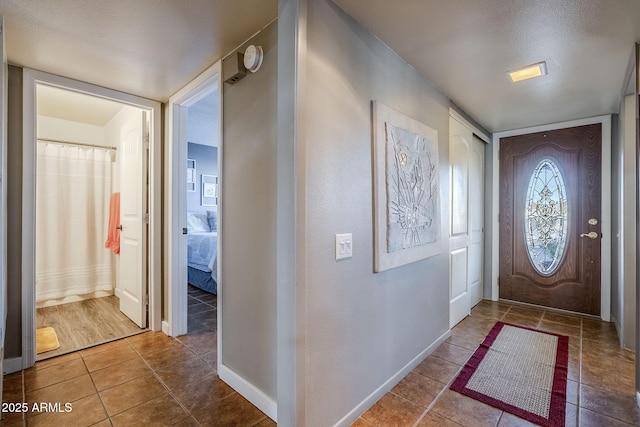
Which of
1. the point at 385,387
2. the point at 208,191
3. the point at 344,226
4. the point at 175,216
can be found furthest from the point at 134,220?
the point at 208,191

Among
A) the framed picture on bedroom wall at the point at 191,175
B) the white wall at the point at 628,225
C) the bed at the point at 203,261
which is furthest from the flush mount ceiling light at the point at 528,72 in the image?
the framed picture on bedroom wall at the point at 191,175

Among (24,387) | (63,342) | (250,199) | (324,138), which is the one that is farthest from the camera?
(63,342)

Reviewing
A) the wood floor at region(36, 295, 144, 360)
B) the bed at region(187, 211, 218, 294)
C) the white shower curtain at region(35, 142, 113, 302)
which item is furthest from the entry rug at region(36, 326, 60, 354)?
the bed at region(187, 211, 218, 294)

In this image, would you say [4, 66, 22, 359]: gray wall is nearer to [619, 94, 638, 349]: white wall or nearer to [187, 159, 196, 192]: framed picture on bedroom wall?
[187, 159, 196, 192]: framed picture on bedroom wall

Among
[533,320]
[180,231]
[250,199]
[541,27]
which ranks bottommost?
[533,320]

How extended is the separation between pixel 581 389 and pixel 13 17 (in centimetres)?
399

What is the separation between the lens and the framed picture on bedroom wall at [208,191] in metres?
5.73

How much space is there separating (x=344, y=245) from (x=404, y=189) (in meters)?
0.70

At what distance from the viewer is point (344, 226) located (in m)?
1.61

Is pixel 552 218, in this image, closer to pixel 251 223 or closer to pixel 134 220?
pixel 251 223

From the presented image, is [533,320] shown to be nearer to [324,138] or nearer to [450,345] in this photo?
[450,345]

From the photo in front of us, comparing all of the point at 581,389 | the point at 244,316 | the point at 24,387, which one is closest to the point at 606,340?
the point at 581,389

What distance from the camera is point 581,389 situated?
6.53ft

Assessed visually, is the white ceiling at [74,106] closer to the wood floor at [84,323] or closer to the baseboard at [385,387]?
the wood floor at [84,323]
